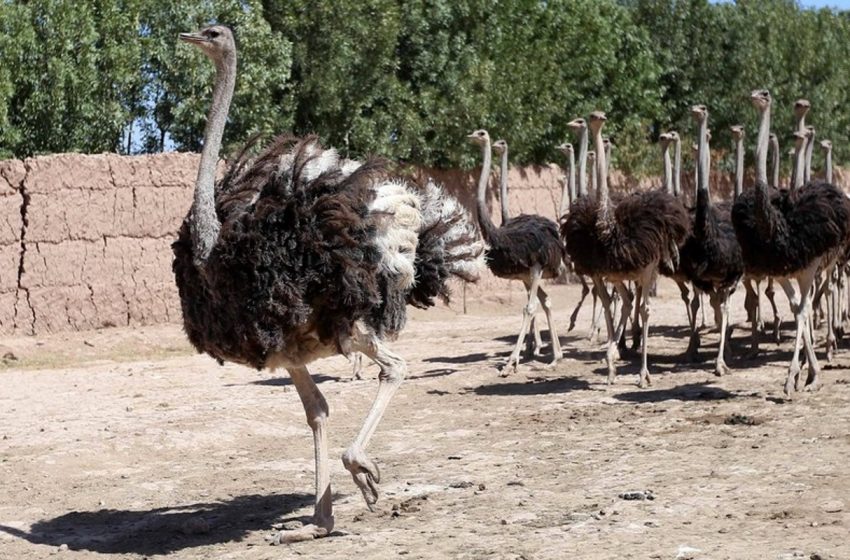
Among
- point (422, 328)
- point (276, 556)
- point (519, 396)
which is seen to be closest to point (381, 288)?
point (276, 556)

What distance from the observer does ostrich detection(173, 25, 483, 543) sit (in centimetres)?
596

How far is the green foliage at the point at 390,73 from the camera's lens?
15234 millimetres

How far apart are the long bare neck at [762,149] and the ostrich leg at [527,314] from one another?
264 centimetres

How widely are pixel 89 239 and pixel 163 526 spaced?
8.35m

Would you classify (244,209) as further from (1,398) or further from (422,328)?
(422,328)

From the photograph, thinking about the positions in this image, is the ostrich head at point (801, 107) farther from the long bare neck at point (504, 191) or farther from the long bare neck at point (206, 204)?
the long bare neck at point (206, 204)

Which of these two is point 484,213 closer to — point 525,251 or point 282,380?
point 525,251

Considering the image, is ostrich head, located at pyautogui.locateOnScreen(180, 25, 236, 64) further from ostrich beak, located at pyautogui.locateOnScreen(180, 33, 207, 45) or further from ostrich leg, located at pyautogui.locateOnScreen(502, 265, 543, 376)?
ostrich leg, located at pyautogui.locateOnScreen(502, 265, 543, 376)

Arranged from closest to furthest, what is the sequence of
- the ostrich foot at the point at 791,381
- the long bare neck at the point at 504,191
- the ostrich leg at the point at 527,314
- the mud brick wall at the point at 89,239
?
the ostrich foot at the point at 791,381, the ostrich leg at the point at 527,314, the long bare neck at the point at 504,191, the mud brick wall at the point at 89,239

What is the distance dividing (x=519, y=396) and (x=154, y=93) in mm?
7920

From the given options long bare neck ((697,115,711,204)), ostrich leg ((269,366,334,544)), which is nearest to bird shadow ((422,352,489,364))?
long bare neck ((697,115,711,204))

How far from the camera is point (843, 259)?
12656 millimetres

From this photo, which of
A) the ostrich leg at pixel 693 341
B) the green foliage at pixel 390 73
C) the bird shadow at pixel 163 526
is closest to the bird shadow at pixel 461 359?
the ostrich leg at pixel 693 341

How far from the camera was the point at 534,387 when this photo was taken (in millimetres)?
11000
